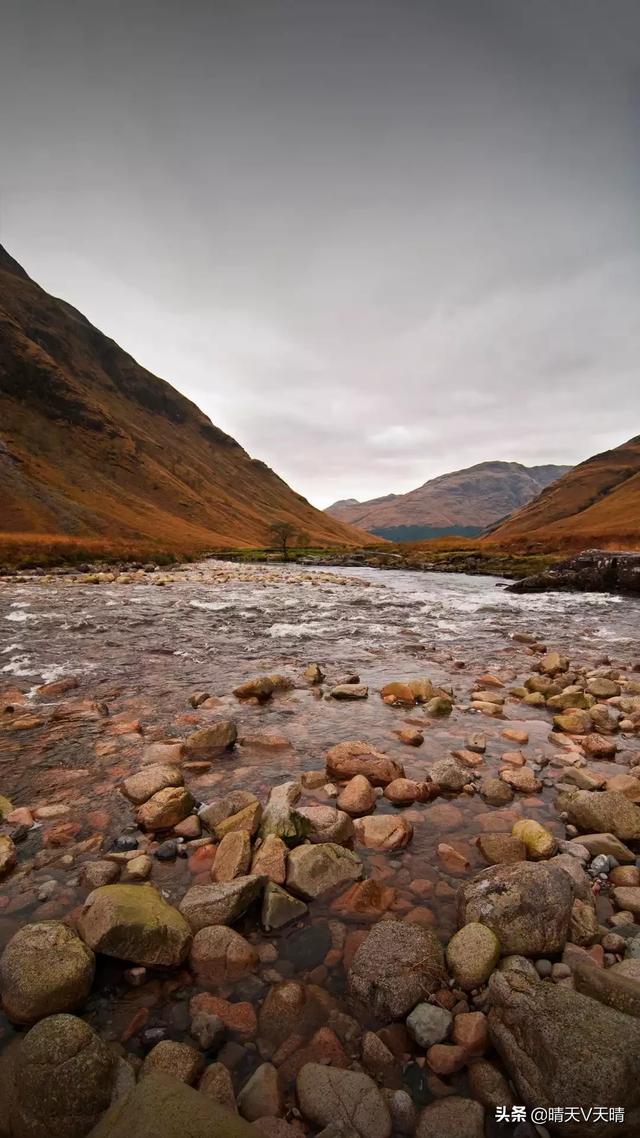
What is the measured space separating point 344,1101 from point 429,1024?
869 millimetres

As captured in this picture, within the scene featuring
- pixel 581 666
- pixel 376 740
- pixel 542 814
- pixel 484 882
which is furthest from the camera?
pixel 581 666

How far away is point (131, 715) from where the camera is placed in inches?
417

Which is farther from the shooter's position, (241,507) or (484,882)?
(241,507)

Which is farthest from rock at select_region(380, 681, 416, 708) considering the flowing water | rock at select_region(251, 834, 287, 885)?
rock at select_region(251, 834, 287, 885)

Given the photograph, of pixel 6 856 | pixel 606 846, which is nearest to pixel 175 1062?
pixel 6 856

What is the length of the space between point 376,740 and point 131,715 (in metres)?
5.41

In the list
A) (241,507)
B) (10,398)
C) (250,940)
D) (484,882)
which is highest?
(10,398)

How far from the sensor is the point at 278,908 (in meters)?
5.01

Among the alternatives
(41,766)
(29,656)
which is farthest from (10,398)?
(41,766)

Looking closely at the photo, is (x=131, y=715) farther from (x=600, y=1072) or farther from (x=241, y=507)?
(x=241, y=507)

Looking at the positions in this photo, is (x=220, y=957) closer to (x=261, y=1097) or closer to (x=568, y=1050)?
(x=261, y=1097)

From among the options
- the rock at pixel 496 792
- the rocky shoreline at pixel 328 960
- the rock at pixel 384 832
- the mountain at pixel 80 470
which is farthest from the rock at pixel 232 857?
the mountain at pixel 80 470

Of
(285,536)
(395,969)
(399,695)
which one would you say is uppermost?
(285,536)

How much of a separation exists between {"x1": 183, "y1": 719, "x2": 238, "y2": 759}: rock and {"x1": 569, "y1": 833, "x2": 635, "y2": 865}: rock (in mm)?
5756
